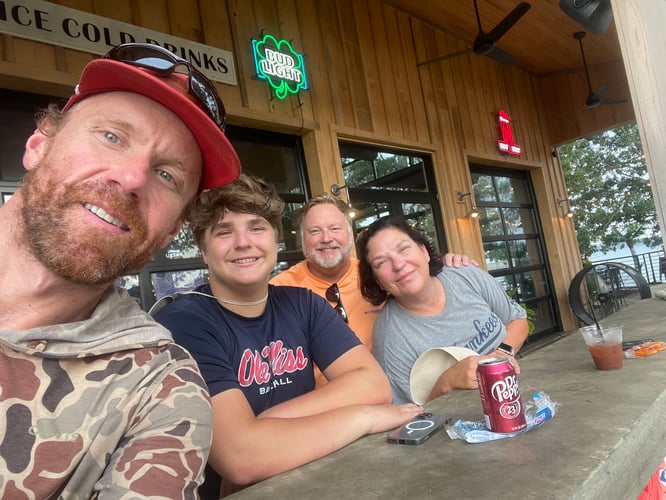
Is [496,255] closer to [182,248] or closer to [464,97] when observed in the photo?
[464,97]

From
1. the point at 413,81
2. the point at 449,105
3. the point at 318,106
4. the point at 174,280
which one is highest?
the point at 413,81

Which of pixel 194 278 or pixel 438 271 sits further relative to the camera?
pixel 194 278

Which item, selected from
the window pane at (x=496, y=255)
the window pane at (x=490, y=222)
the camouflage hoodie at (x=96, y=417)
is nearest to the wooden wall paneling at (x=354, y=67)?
the window pane at (x=490, y=222)

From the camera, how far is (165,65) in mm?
1170

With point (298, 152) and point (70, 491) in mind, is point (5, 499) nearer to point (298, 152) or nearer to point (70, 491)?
point (70, 491)

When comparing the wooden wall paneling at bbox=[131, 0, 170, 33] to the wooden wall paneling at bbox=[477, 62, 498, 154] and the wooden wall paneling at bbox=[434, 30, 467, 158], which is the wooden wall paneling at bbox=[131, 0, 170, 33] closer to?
the wooden wall paneling at bbox=[434, 30, 467, 158]

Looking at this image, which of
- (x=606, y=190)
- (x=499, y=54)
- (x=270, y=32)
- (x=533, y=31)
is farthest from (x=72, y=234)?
(x=606, y=190)

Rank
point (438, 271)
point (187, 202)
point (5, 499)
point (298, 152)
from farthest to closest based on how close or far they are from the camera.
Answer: point (298, 152)
point (438, 271)
point (187, 202)
point (5, 499)

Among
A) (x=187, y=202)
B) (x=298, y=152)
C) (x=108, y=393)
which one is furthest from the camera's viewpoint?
(x=298, y=152)

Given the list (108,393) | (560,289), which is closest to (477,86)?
(560,289)

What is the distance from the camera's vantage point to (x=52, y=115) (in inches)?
44.9

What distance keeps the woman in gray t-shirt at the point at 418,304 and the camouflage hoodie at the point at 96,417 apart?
1.32m

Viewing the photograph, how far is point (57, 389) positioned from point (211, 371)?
0.59 metres

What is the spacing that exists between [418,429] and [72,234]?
1.03m
